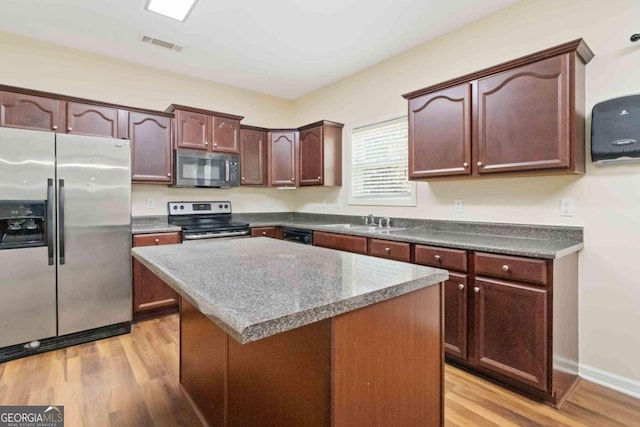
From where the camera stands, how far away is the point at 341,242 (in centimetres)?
326

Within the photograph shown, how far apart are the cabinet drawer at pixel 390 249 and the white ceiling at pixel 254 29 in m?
1.93

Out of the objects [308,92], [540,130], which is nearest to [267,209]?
[308,92]

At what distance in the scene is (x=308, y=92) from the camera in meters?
4.79

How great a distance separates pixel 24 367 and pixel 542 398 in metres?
3.54

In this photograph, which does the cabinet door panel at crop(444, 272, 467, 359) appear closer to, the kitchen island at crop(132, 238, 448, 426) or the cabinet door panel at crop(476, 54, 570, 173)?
the cabinet door panel at crop(476, 54, 570, 173)

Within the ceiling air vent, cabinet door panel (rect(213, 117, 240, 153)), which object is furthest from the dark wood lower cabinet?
the ceiling air vent

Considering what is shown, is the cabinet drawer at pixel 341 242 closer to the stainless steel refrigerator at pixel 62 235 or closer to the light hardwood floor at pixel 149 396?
the light hardwood floor at pixel 149 396

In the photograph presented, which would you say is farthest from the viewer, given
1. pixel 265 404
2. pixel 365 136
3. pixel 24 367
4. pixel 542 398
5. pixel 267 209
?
pixel 267 209

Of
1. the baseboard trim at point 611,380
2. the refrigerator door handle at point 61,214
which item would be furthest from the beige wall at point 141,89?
the baseboard trim at point 611,380

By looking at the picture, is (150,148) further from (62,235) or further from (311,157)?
(311,157)

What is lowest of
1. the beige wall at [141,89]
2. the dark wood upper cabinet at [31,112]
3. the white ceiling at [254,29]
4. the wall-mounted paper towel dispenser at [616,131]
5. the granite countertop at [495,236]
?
the granite countertop at [495,236]

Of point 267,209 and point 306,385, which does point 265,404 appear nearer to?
point 306,385

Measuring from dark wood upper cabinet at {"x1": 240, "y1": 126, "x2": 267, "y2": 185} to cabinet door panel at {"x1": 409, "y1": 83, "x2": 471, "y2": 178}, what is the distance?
7.30 ft

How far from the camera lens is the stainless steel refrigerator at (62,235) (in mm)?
2533
